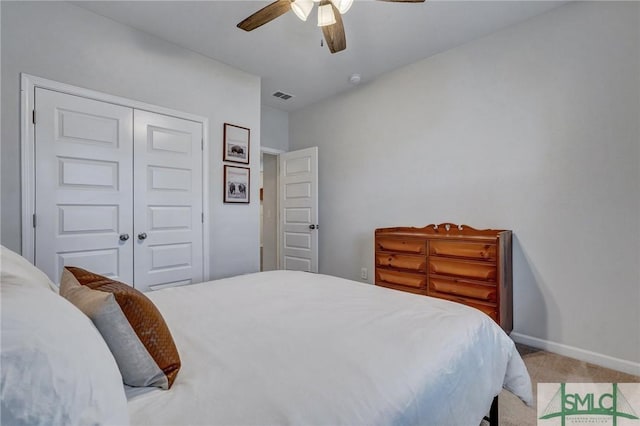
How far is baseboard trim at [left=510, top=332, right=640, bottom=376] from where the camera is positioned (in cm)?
213

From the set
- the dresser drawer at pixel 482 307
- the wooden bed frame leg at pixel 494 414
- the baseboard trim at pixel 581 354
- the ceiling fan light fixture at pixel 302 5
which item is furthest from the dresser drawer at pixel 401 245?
the ceiling fan light fixture at pixel 302 5

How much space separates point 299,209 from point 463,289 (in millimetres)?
2460

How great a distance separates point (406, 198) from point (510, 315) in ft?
4.84

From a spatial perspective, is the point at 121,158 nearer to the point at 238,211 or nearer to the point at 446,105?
the point at 238,211

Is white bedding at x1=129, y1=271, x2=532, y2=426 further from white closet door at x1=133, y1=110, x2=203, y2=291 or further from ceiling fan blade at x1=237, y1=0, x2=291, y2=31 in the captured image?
ceiling fan blade at x1=237, y1=0, x2=291, y2=31

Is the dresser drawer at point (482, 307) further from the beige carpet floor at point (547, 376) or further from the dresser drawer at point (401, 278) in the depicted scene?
the beige carpet floor at point (547, 376)

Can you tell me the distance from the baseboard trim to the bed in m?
1.41

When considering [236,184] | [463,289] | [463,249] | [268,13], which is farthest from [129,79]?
[463,289]

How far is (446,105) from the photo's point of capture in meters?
3.10

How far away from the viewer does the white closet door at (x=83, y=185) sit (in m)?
2.25

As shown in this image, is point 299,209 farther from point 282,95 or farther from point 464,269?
point 464,269

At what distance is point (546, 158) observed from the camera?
2490mm

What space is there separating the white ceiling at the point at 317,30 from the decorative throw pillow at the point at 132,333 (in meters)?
2.39

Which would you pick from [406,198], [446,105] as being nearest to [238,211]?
[406,198]
